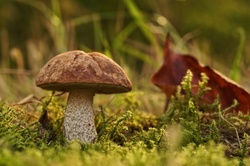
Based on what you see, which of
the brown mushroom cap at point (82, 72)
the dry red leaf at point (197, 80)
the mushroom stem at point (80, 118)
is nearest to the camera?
the brown mushroom cap at point (82, 72)

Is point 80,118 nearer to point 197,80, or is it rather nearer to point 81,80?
point 81,80

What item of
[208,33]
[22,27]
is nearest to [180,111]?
[208,33]

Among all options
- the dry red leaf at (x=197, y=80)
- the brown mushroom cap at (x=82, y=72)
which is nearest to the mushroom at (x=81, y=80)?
the brown mushroom cap at (x=82, y=72)

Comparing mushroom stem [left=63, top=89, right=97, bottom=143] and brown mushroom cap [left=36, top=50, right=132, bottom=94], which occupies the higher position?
brown mushroom cap [left=36, top=50, right=132, bottom=94]

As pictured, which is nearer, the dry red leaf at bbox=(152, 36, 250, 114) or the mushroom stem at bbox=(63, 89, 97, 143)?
the mushroom stem at bbox=(63, 89, 97, 143)

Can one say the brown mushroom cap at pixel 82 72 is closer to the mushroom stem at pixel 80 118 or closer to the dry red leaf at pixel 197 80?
the mushroom stem at pixel 80 118

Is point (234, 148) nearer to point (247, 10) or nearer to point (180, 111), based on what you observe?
point (180, 111)

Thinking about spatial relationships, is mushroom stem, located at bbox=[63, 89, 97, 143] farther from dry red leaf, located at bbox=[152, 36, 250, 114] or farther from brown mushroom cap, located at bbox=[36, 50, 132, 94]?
dry red leaf, located at bbox=[152, 36, 250, 114]

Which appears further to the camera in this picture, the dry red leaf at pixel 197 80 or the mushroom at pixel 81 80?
A: the dry red leaf at pixel 197 80

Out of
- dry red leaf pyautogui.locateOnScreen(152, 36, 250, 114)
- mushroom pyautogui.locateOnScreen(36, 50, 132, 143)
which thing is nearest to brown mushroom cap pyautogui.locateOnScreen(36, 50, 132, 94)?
mushroom pyautogui.locateOnScreen(36, 50, 132, 143)

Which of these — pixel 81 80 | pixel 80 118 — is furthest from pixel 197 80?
pixel 81 80
